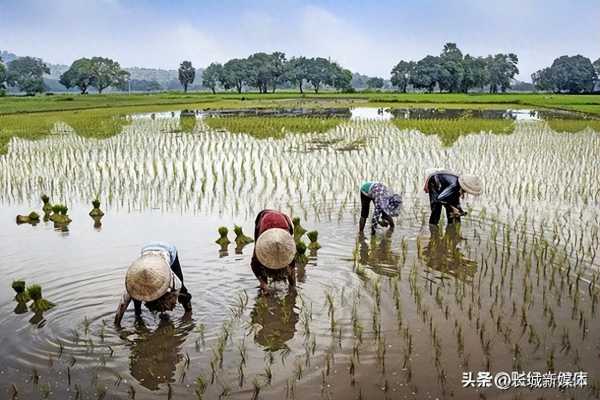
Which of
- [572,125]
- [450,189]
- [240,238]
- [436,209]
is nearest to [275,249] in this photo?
[240,238]

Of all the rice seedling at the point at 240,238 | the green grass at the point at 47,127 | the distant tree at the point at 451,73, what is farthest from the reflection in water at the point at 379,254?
the distant tree at the point at 451,73

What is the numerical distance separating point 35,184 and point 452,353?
8828 mm

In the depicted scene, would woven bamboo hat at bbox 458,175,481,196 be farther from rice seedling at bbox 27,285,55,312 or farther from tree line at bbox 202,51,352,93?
tree line at bbox 202,51,352,93

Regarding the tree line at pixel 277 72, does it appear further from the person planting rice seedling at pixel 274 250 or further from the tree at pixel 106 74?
the person planting rice seedling at pixel 274 250

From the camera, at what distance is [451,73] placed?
6325cm

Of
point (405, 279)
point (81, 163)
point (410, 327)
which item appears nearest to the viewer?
point (410, 327)

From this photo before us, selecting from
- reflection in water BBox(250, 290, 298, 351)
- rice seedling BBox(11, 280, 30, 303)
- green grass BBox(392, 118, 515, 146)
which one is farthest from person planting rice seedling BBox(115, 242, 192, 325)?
green grass BBox(392, 118, 515, 146)

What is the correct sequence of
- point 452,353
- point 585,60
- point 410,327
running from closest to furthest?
point 452,353 → point 410,327 → point 585,60

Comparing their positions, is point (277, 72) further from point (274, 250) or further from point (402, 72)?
point (274, 250)

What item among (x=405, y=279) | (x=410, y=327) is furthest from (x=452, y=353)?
(x=405, y=279)

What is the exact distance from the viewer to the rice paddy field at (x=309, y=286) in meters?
4.05

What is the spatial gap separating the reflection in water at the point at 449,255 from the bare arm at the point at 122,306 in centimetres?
324

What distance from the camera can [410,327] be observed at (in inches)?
187

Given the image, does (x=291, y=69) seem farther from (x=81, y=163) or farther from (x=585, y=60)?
(x=81, y=163)
